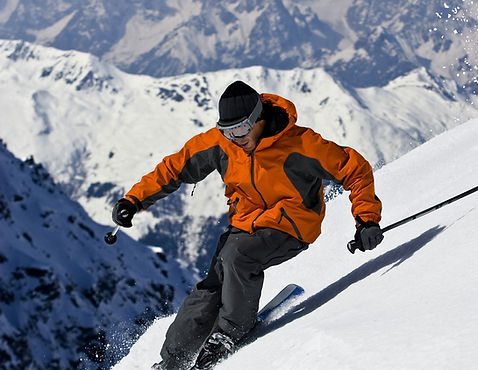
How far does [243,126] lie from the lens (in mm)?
4500

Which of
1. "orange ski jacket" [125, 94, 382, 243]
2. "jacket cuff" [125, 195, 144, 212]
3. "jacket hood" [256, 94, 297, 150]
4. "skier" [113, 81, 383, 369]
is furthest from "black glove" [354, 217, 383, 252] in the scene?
"jacket cuff" [125, 195, 144, 212]

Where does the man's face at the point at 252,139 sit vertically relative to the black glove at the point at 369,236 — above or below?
above

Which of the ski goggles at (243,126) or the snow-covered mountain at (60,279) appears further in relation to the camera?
the snow-covered mountain at (60,279)

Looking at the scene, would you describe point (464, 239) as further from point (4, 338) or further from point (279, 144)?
point (4, 338)

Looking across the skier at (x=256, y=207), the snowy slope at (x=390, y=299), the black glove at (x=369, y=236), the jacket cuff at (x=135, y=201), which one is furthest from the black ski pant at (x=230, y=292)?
the jacket cuff at (x=135, y=201)

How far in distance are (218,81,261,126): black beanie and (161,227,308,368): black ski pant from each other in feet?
3.08

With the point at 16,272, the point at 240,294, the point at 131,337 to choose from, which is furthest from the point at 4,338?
the point at 240,294

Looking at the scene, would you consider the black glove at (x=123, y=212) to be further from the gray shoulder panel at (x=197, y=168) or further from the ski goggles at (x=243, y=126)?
the ski goggles at (x=243, y=126)

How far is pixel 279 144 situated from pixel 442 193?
2.42 m

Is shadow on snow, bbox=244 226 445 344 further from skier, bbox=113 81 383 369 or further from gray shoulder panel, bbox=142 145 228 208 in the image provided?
gray shoulder panel, bbox=142 145 228 208

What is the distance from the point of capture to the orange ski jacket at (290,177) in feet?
15.0

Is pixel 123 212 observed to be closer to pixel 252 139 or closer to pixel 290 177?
pixel 252 139

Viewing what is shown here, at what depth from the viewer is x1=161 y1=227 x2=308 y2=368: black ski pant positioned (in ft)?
15.0

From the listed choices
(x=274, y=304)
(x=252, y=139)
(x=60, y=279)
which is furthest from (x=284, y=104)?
(x=60, y=279)
